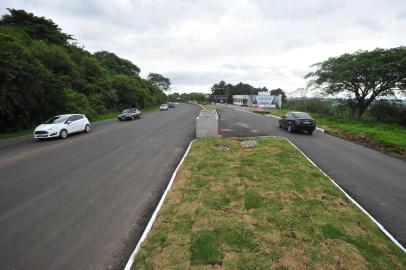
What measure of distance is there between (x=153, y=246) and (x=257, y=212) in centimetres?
257

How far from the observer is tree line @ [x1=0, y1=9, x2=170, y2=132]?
17.0m

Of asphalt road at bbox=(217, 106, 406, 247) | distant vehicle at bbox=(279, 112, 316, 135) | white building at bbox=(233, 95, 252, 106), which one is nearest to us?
asphalt road at bbox=(217, 106, 406, 247)

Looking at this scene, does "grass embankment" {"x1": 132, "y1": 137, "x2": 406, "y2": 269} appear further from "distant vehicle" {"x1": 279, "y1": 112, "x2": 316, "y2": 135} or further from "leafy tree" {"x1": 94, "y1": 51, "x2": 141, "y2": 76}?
"leafy tree" {"x1": 94, "y1": 51, "x2": 141, "y2": 76}

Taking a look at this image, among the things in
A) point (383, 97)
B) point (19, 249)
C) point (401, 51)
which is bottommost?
point (19, 249)

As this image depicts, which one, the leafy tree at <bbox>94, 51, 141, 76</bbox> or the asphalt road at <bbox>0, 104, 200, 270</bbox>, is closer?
the asphalt road at <bbox>0, 104, 200, 270</bbox>

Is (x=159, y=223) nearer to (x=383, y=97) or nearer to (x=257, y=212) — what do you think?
(x=257, y=212)

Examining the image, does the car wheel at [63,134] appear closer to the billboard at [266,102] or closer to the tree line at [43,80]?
the tree line at [43,80]

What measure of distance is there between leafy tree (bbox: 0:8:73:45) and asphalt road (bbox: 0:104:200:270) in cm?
3537

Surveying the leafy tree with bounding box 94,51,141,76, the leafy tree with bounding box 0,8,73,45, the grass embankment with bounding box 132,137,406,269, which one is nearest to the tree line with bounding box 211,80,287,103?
the leafy tree with bounding box 94,51,141,76

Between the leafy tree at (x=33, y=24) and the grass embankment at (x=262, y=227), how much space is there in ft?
143

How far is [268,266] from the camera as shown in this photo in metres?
3.82

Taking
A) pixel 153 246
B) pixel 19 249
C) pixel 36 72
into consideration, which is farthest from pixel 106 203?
pixel 36 72

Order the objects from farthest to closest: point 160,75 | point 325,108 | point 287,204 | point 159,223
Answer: point 160,75 < point 325,108 < point 287,204 < point 159,223

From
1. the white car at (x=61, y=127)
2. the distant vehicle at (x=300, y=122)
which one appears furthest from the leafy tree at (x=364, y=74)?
the white car at (x=61, y=127)
